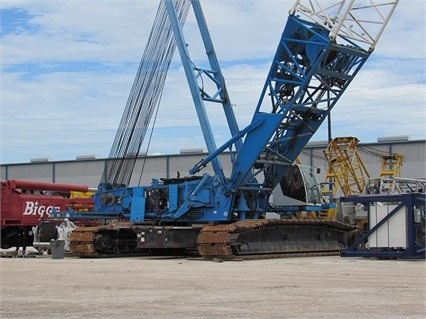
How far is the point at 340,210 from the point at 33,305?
962 inches

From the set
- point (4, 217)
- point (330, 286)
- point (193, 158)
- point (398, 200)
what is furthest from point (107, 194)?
point (193, 158)

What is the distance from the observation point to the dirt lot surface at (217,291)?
1105cm

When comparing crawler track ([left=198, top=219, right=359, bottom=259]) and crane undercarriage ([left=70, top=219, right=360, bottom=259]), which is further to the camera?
crane undercarriage ([left=70, top=219, right=360, bottom=259])

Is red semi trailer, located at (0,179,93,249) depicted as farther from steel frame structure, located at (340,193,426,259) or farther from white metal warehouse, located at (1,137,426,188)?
white metal warehouse, located at (1,137,426,188)

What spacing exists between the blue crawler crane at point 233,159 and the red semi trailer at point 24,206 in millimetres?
3197

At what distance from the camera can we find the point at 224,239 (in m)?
23.8

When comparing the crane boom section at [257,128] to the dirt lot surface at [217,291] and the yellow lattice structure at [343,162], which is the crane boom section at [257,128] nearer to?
the dirt lot surface at [217,291]

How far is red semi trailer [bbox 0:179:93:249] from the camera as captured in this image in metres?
30.8

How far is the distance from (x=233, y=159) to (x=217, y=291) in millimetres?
13519

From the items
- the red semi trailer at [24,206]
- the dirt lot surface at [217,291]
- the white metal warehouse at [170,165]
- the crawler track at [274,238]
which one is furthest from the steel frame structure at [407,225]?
the white metal warehouse at [170,165]

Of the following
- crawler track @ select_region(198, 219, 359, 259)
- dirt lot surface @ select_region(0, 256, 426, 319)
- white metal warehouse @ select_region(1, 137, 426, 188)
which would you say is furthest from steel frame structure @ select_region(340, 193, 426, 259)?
white metal warehouse @ select_region(1, 137, 426, 188)

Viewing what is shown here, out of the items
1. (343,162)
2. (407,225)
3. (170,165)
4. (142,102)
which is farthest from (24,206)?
(170,165)

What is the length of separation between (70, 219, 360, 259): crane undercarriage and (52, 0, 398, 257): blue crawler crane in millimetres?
36

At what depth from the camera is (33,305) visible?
1183 cm
